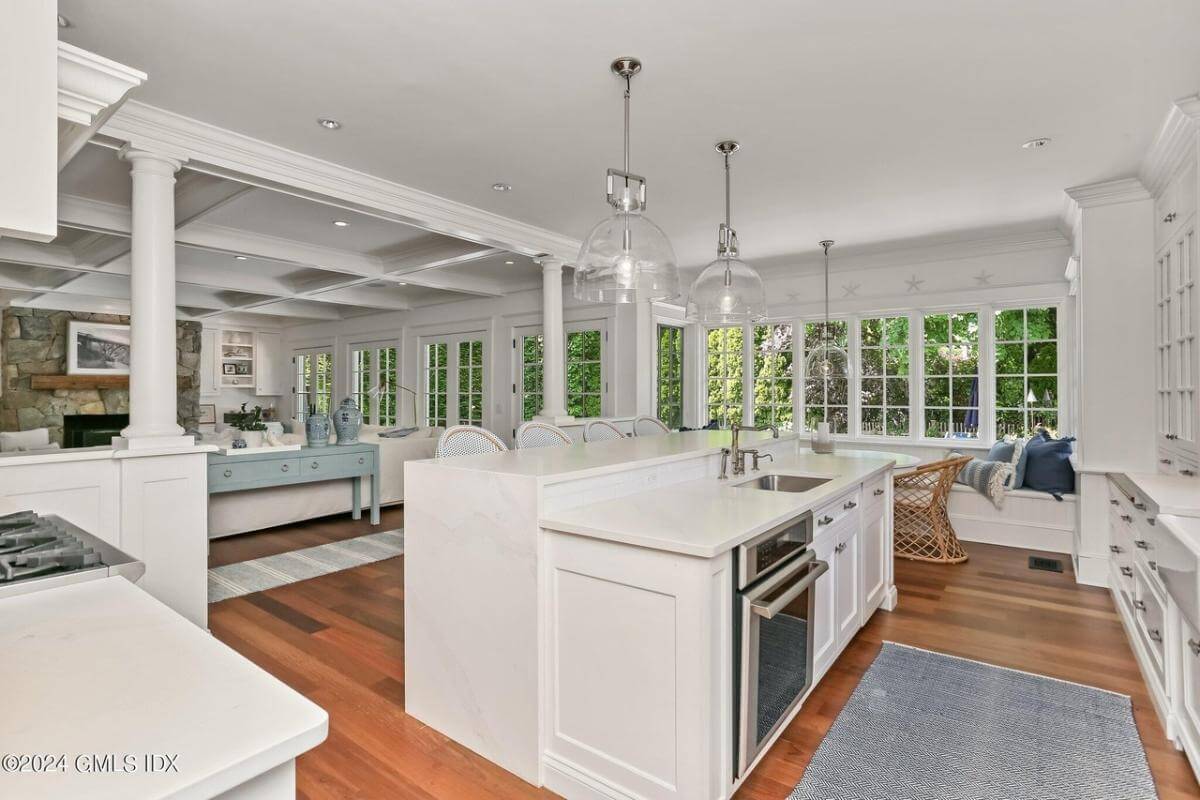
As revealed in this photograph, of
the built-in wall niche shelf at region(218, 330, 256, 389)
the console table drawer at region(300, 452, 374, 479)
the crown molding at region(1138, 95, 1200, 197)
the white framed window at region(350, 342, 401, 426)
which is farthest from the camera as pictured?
the built-in wall niche shelf at region(218, 330, 256, 389)

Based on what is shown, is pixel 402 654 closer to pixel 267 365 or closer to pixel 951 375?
pixel 951 375

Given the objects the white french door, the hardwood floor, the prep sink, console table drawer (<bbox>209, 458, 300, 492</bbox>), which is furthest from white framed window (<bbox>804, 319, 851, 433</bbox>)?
console table drawer (<bbox>209, 458, 300, 492</bbox>)

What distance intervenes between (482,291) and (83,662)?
6.50m

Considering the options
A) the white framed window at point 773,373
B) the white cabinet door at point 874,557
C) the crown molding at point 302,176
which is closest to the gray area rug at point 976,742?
the white cabinet door at point 874,557

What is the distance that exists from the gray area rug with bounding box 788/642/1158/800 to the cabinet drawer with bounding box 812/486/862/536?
2.27 feet

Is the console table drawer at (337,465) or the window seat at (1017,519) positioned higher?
the console table drawer at (337,465)

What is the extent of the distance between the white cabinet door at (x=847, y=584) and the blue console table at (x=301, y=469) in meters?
4.11

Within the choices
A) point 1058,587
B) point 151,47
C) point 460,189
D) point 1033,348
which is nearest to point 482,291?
point 460,189

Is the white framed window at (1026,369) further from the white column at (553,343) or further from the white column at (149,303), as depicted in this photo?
the white column at (149,303)

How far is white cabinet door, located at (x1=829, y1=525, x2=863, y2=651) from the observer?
2.61m

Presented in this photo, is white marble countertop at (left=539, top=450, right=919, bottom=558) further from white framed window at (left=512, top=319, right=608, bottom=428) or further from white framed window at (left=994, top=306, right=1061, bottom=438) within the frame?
white framed window at (left=512, top=319, right=608, bottom=428)

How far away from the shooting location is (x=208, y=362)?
9562 mm

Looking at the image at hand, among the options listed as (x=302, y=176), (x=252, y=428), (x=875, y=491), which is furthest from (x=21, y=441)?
(x=875, y=491)

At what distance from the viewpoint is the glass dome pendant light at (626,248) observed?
2527 mm
